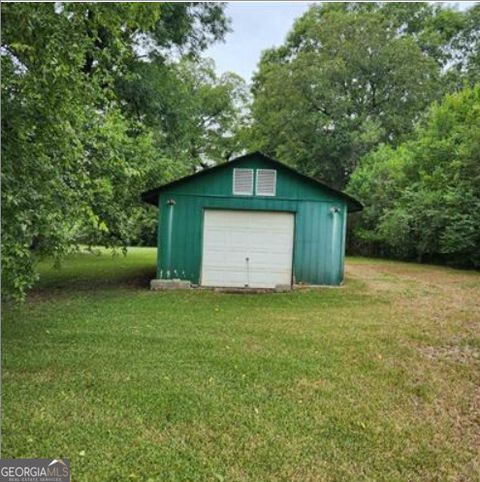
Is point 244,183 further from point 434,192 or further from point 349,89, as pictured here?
point 349,89

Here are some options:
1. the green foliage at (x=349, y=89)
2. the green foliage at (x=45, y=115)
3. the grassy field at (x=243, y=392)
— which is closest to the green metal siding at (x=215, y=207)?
the grassy field at (x=243, y=392)

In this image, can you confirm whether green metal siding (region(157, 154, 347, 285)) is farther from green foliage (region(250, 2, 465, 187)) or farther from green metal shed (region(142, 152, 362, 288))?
green foliage (region(250, 2, 465, 187))

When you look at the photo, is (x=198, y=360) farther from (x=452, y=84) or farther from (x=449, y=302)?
(x=452, y=84)

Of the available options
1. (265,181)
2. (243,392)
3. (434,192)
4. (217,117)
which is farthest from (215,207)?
(217,117)

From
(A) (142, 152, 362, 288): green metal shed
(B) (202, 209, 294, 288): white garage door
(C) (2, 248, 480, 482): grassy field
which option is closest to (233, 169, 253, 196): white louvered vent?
(A) (142, 152, 362, 288): green metal shed

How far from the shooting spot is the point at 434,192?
18.6 meters

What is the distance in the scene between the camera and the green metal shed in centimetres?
1079

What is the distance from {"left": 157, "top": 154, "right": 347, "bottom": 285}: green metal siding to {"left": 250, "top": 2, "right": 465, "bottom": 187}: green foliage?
18.2 meters

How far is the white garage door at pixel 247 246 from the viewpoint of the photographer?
10.9 metres

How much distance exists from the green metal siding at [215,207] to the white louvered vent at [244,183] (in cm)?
11

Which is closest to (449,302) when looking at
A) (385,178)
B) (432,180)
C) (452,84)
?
(432,180)

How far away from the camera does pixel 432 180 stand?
19062 mm

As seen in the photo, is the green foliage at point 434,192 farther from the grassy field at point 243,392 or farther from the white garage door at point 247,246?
the grassy field at point 243,392

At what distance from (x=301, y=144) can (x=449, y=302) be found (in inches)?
880
